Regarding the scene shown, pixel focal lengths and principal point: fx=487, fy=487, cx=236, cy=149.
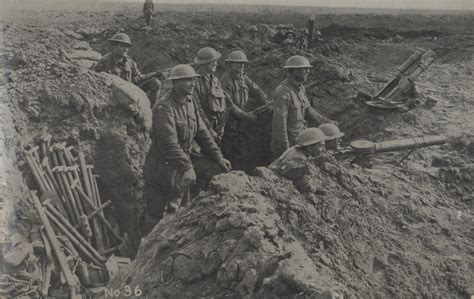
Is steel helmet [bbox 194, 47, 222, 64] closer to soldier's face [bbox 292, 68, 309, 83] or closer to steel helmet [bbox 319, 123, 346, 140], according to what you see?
soldier's face [bbox 292, 68, 309, 83]

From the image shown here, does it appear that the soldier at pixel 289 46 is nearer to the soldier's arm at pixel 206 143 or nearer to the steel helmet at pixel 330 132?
the soldier's arm at pixel 206 143

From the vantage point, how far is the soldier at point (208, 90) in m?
6.85

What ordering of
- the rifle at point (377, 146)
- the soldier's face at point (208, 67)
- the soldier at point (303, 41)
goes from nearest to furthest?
the rifle at point (377, 146) → the soldier's face at point (208, 67) → the soldier at point (303, 41)

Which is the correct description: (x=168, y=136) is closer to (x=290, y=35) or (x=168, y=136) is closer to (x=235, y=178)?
(x=235, y=178)

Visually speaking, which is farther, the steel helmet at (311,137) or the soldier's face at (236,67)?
the soldier's face at (236,67)

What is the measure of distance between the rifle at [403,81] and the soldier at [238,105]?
6.09 feet

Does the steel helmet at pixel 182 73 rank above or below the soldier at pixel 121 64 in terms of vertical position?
above

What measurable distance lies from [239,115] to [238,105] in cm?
31

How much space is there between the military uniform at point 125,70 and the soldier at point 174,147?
289cm

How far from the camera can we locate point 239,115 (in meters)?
7.39

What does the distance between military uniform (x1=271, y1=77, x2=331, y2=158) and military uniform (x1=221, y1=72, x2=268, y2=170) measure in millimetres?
1004

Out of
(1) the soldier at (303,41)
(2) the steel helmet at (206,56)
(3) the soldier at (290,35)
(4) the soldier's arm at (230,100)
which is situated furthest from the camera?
(3) the soldier at (290,35)

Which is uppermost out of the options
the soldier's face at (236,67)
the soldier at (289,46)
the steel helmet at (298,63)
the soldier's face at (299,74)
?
the steel helmet at (298,63)

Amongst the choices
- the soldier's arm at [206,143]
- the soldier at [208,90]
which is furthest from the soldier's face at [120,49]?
the soldier's arm at [206,143]
